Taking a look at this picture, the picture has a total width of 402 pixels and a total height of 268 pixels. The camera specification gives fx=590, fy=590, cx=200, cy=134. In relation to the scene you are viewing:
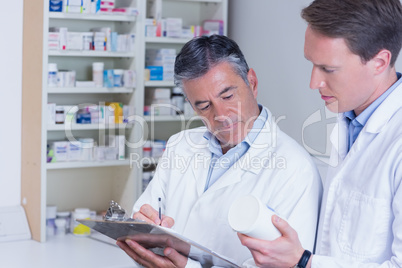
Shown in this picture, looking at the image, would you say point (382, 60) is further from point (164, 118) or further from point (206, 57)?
point (164, 118)

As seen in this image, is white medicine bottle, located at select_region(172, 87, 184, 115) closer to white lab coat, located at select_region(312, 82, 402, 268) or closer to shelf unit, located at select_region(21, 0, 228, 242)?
shelf unit, located at select_region(21, 0, 228, 242)

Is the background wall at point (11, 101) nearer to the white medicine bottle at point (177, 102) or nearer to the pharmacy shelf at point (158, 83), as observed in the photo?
the pharmacy shelf at point (158, 83)

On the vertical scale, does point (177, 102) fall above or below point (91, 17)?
below

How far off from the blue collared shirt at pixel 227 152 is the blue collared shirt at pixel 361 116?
1.18 ft

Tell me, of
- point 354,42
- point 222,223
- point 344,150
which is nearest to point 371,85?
point 354,42

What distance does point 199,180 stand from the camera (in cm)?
193

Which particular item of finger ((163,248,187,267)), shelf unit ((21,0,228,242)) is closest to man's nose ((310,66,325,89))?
finger ((163,248,187,267))

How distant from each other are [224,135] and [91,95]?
154cm

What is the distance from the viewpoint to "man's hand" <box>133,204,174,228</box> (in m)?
1.83

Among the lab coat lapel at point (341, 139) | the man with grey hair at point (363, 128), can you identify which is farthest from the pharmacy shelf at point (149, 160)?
the man with grey hair at point (363, 128)

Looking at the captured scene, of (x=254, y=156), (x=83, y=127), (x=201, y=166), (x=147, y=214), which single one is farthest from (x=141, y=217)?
(x=83, y=127)

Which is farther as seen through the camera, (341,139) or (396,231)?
(341,139)

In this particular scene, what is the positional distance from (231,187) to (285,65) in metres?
1.43

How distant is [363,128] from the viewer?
1.44m
